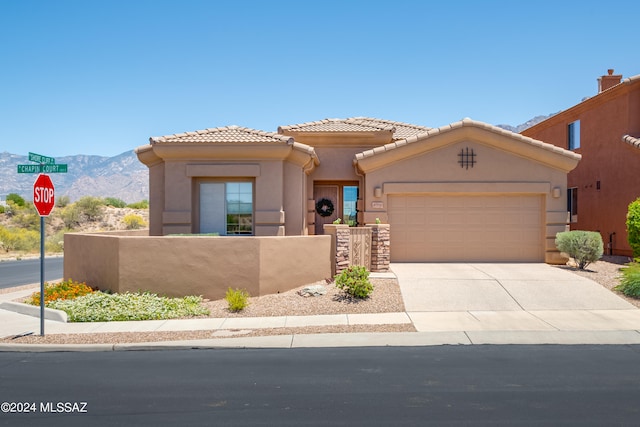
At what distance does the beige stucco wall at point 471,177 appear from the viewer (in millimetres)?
16125

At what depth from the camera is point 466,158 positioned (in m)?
16.4

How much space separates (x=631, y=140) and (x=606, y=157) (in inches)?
92.1

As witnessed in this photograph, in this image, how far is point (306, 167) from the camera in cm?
1784

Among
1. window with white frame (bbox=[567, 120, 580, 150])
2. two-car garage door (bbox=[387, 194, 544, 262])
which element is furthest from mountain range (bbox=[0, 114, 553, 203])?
two-car garage door (bbox=[387, 194, 544, 262])

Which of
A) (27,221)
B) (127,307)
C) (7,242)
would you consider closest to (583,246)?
(127,307)

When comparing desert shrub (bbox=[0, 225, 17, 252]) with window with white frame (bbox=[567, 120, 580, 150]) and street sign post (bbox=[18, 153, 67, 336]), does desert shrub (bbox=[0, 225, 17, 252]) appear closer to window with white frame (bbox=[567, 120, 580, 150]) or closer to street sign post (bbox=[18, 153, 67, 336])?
street sign post (bbox=[18, 153, 67, 336])

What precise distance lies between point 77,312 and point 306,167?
30.5ft

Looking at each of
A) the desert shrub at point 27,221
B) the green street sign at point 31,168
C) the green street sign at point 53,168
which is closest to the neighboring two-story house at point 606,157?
the green street sign at point 53,168

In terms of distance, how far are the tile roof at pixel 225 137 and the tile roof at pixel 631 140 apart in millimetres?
11860

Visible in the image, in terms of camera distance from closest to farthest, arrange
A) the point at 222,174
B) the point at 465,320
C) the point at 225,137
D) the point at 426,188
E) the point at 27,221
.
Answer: the point at 465,320 → the point at 426,188 → the point at 222,174 → the point at 225,137 → the point at 27,221

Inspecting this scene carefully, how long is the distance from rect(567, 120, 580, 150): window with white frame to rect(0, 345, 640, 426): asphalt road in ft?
51.0

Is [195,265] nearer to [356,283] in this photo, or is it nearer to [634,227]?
[356,283]

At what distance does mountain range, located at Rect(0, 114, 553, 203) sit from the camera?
15938 centimetres

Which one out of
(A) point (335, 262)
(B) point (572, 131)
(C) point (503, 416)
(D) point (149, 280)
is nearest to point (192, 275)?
(D) point (149, 280)
